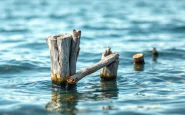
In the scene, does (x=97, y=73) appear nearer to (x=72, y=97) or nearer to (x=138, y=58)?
(x=138, y=58)

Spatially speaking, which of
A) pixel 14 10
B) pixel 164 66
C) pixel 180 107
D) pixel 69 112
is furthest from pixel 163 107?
pixel 14 10

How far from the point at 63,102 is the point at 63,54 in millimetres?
1406

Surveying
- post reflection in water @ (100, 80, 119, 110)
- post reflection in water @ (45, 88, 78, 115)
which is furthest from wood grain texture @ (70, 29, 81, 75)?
post reflection in water @ (100, 80, 119, 110)

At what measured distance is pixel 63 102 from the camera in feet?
34.3

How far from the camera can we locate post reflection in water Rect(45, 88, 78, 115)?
9.76 m

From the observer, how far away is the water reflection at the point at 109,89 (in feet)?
36.7

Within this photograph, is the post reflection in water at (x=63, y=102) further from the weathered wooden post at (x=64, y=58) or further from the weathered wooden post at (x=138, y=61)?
the weathered wooden post at (x=138, y=61)

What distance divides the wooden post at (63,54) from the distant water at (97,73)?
614mm

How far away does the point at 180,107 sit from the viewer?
32.2 feet

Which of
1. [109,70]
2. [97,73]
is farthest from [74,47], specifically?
[97,73]

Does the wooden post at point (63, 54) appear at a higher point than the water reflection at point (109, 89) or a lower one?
higher

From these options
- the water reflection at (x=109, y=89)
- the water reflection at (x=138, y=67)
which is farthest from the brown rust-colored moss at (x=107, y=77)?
the water reflection at (x=138, y=67)

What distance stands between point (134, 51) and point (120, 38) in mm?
5022

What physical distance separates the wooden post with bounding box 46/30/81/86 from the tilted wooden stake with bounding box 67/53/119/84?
0.26 m
